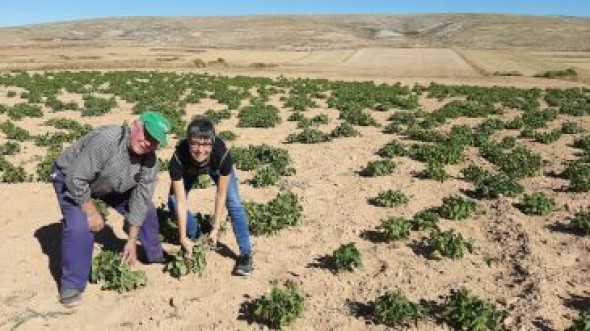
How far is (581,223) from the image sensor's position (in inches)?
416

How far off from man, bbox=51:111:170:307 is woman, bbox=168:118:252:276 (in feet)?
1.12

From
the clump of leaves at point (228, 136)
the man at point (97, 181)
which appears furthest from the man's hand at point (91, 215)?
the clump of leaves at point (228, 136)

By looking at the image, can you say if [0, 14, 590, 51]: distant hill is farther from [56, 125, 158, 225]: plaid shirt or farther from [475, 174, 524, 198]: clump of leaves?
[56, 125, 158, 225]: plaid shirt

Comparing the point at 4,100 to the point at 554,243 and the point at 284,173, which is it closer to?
the point at 284,173

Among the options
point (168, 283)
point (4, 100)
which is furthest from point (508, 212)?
point (4, 100)

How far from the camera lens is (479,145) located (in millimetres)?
17734

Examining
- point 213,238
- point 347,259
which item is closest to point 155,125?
point 213,238

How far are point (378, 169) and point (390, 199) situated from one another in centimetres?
227

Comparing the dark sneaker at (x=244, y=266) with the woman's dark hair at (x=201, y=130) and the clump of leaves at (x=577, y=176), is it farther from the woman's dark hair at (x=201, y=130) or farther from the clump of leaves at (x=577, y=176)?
the clump of leaves at (x=577, y=176)

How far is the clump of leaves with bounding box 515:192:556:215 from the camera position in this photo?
11.6m

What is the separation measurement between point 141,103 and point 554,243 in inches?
734

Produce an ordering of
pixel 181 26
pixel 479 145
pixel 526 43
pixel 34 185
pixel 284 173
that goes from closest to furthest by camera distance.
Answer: pixel 34 185
pixel 284 173
pixel 479 145
pixel 526 43
pixel 181 26

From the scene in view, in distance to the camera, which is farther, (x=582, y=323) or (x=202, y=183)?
(x=202, y=183)

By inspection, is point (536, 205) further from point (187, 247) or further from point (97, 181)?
point (97, 181)
